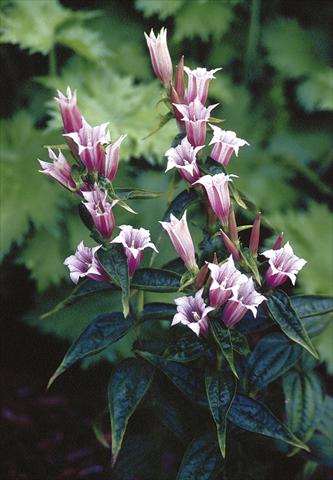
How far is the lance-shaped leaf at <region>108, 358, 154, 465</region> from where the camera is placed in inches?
38.9

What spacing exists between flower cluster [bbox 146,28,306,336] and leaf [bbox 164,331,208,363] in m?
0.02

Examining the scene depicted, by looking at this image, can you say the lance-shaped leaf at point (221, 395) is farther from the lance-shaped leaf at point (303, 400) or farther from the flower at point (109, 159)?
the flower at point (109, 159)

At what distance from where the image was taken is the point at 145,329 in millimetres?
1617

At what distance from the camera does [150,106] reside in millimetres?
1818

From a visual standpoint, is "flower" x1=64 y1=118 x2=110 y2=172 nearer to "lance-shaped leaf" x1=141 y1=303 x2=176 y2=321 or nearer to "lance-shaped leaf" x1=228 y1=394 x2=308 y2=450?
"lance-shaped leaf" x1=141 y1=303 x2=176 y2=321

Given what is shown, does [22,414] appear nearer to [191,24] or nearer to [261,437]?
[261,437]

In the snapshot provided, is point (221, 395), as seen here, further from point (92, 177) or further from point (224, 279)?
point (92, 177)

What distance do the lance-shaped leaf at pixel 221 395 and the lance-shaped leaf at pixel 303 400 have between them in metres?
0.22

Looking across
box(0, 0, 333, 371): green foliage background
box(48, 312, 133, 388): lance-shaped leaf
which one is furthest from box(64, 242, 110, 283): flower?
box(0, 0, 333, 371): green foliage background

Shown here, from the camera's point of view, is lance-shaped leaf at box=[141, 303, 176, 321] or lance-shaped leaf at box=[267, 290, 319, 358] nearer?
Answer: lance-shaped leaf at box=[267, 290, 319, 358]

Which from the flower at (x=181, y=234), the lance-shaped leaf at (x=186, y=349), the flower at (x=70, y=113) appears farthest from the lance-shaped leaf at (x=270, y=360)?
the flower at (x=70, y=113)

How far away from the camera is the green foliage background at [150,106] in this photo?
67.4 inches

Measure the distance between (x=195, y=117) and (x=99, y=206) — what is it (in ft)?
0.68

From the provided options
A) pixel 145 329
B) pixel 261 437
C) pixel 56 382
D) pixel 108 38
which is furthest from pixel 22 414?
pixel 108 38
